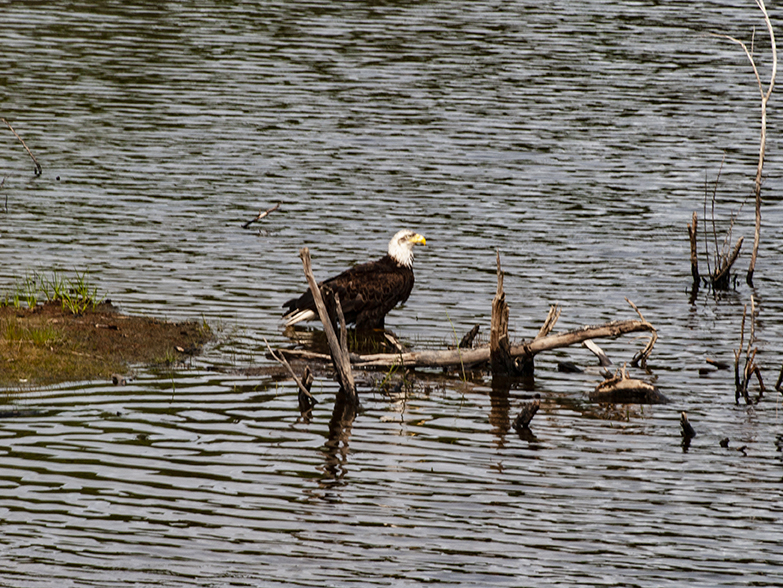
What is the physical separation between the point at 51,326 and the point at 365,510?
19.2 ft

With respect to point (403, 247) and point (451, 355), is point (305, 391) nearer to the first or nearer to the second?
point (451, 355)

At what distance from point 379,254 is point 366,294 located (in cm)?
458

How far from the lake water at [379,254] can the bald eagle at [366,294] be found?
0.39 m

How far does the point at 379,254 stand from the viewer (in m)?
20.7

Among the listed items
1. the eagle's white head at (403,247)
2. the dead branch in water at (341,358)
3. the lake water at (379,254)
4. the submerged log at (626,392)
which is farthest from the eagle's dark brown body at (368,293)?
the submerged log at (626,392)

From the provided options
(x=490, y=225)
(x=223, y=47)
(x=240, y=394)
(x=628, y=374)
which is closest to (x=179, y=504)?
(x=240, y=394)

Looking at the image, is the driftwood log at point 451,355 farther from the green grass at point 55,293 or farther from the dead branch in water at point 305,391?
the green grass at point 55,293

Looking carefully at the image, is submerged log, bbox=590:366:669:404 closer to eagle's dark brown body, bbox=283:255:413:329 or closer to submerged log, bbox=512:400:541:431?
submerged log, bbox=512:400:541:431

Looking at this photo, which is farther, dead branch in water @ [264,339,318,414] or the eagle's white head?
the eagle's white head

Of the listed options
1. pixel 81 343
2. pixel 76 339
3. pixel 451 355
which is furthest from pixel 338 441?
pixel 76 339

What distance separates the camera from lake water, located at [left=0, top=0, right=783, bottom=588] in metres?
9.58

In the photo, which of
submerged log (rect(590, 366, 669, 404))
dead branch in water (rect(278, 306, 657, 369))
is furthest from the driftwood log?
submerged log (rect(590, 366, 669, 404))

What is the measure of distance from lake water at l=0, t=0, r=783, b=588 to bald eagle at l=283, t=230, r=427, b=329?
1.27 ft

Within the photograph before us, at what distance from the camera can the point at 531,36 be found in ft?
142
